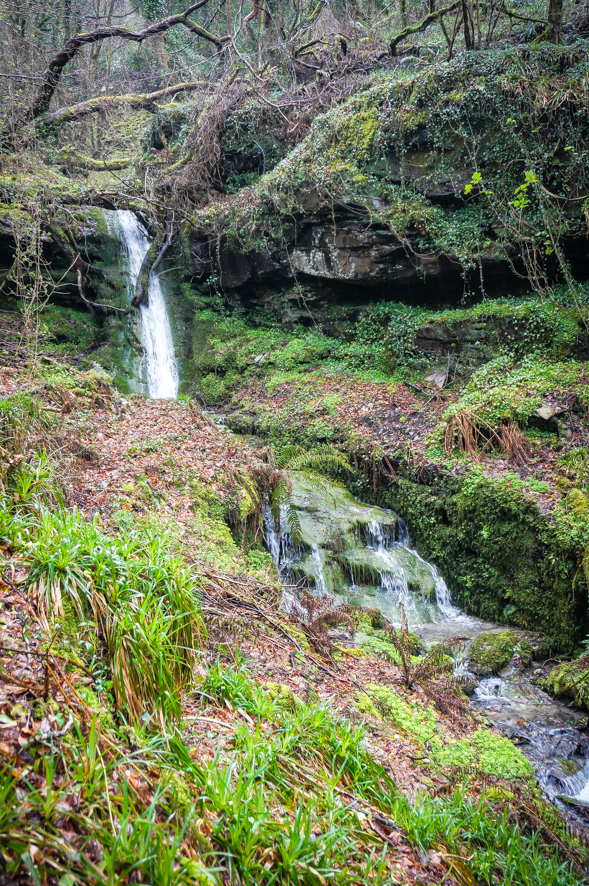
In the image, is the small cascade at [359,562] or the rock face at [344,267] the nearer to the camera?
the small cascade at [359,562]

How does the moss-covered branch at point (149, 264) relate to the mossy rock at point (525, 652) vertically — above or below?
above

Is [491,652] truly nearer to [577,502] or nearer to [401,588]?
[401,588]

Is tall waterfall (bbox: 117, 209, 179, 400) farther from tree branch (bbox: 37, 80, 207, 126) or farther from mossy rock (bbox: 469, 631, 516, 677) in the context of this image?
mossy rock (bbox: 469, 631, 516, 677)

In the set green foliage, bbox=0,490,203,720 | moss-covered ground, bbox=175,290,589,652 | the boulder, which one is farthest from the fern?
green foliage, bbox=0,490,203,720

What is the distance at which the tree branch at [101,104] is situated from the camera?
13852mm

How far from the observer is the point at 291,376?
1305 cm

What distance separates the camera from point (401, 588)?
7.87m

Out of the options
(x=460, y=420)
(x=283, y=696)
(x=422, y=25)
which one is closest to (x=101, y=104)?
(x=422, y=25)

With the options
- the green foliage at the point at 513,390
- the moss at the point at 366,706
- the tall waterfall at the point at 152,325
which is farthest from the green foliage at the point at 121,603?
the tall waterfall at the point at 152,325

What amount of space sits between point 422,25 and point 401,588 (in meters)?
14.3

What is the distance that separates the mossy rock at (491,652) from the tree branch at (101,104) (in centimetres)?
1651

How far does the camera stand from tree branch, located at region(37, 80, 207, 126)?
13852 millimetres

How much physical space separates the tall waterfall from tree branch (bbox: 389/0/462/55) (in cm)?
910

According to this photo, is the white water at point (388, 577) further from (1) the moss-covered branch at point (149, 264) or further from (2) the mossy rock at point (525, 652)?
(1) the moss-covered branch at point (149, 264)
